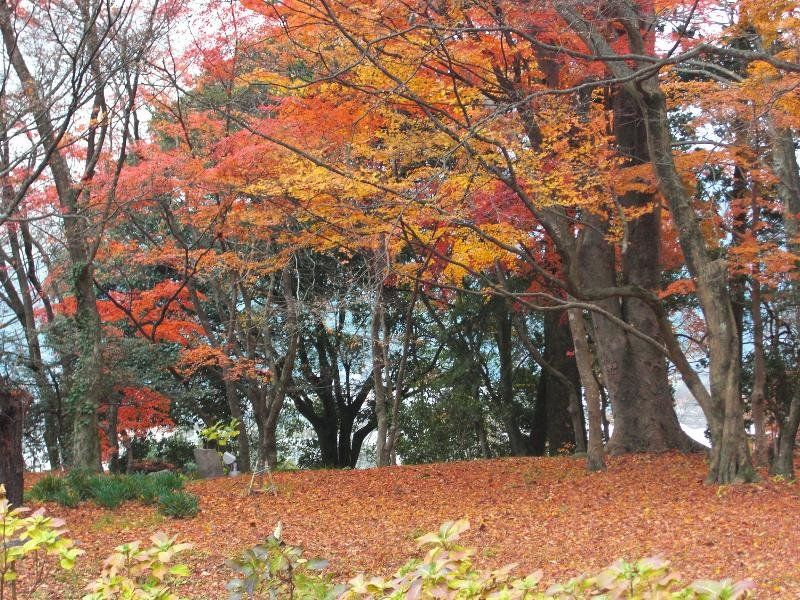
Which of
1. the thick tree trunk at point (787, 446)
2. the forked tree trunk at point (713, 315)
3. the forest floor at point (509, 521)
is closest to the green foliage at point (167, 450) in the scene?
the forest floor at point (509, 521)

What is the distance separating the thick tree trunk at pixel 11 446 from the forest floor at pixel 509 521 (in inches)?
21.7

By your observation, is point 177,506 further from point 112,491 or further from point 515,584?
point 515,584

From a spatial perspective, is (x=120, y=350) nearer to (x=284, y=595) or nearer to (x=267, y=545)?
(x=284, y=595)

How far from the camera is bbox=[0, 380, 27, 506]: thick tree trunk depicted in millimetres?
7055

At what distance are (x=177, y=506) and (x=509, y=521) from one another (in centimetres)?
291

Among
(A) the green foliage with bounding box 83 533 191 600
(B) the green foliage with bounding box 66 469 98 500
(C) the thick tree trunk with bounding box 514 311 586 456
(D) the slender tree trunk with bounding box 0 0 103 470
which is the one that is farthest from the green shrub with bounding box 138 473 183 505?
(C) the thick tree trunk with bounding box 514 311 586 456

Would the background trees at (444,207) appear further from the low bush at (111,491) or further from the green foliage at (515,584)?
the green foliage at (515,584)

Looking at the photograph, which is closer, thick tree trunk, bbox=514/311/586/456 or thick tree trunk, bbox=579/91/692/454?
thick tree trunk, bbox=579/91/692/454

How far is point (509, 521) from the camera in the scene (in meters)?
7.15

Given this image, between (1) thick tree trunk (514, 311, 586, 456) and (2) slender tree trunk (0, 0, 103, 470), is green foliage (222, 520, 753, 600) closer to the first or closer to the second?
(2) slender tree trunk (0, 0, 103, 470)

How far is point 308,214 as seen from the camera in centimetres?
1005

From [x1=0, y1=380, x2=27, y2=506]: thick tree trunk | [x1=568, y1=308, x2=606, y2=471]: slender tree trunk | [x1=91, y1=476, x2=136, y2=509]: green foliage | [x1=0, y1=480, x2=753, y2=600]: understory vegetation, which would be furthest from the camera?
[x1=568, y1=308, x2=606, y2=471]: slender tree trunk

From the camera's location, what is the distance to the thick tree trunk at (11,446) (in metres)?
7.05

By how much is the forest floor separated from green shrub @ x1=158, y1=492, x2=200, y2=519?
9cm
